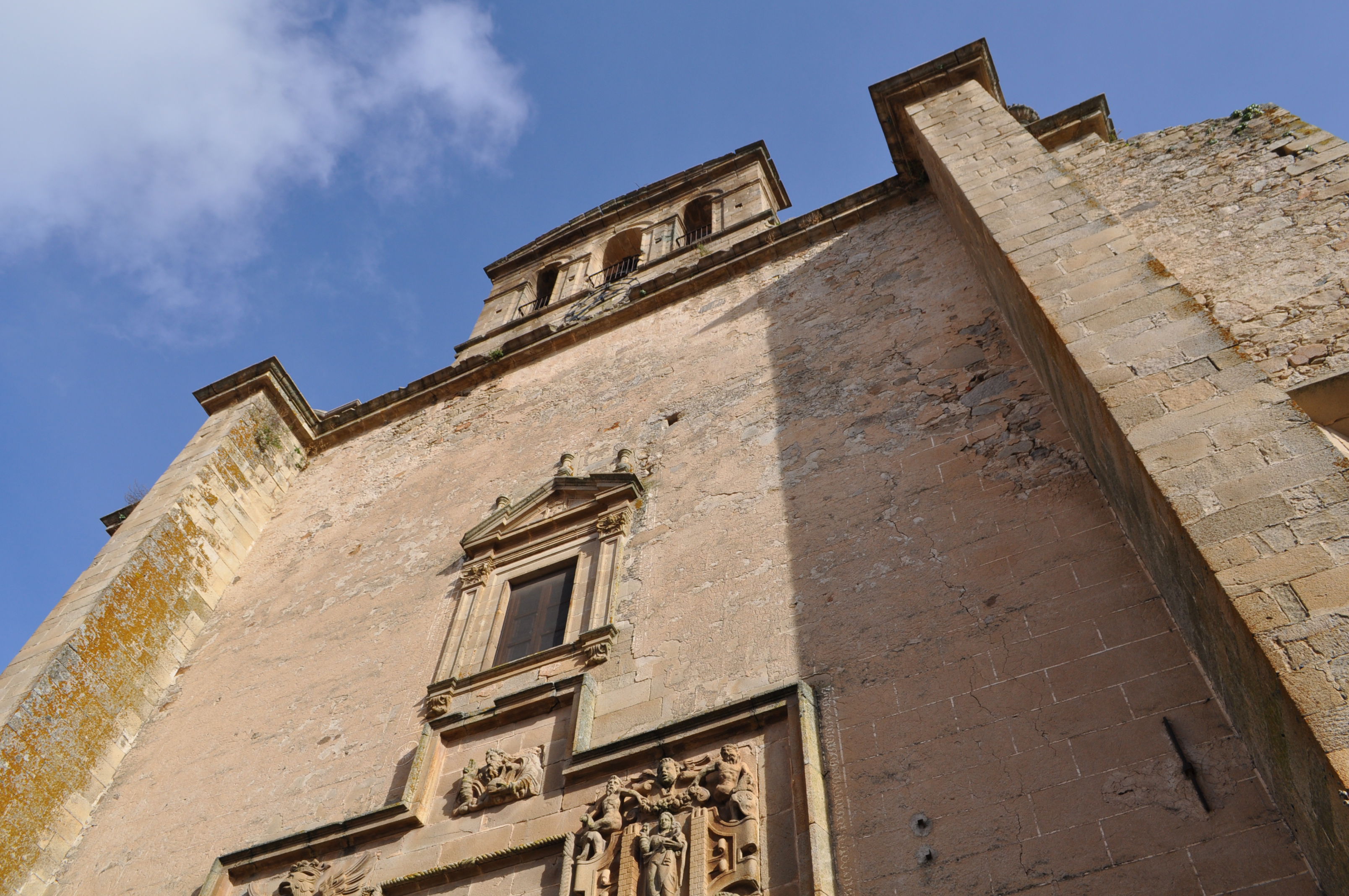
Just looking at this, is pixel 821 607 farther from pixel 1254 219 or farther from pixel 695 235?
pixel 695 235

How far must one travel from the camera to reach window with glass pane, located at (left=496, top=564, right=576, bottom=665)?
7.54 m

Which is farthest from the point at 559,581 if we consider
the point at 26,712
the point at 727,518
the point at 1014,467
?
the point at 26,712

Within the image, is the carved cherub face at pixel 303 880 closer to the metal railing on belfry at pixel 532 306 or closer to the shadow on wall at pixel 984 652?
the shadow on wall at pixel 984 652

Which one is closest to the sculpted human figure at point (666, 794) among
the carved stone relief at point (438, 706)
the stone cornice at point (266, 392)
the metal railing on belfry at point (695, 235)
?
the carved stone relief at point (438, 706)

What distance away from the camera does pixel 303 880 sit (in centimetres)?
632

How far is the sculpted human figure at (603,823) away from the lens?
5477 mm

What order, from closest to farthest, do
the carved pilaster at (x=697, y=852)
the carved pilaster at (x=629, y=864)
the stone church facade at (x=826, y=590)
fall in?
the stone church facade at (x=826, y=590) < the carved pilaster at (x=697, y=852) < the carved pilaster at (x=629, y=864)

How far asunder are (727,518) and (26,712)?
5.28 meters

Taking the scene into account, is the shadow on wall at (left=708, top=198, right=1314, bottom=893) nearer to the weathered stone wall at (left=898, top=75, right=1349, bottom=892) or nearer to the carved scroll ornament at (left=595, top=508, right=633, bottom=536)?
the weathered stone wall at (left=898, top=75, right=1349, bottom=892)

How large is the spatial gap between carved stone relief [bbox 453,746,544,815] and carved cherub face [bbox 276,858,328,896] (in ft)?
3.03

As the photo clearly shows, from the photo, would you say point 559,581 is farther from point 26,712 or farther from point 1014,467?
point 26,712

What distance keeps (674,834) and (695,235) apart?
39.7 feet

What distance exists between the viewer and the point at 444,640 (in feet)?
26.0

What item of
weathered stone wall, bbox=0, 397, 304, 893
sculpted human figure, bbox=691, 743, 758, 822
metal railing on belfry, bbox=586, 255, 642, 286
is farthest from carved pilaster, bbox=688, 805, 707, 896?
metal railing on belfry, bbox=586, 255, 642, 286
